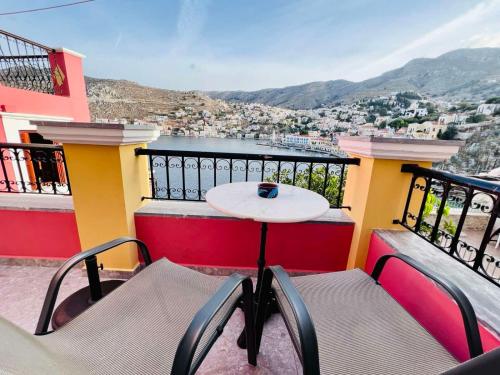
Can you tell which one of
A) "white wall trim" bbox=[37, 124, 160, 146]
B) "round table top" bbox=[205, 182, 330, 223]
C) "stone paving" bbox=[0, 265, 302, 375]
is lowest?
"stone paving" bbox=[0, 265, 302, 375]

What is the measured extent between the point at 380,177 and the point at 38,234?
10.3ft

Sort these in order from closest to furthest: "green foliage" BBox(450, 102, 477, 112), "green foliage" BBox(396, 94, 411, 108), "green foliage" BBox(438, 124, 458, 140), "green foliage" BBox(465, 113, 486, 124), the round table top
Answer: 1. the round table top
2. "green foliage" BBox(438, 124, 458, 140)
3. "green foliage" BBox(396, 94, 411, 108)
4. "green foliage" BBox(465, 113, 486, 124)
5. "green foliage" BBox(450, 102, 477, 112)

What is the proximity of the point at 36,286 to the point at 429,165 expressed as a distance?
3418 millimetres

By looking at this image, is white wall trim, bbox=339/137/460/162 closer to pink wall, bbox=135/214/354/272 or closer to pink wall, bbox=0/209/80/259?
pink wall, bbox=135/214/354/272

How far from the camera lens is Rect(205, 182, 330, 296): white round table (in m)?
1.05

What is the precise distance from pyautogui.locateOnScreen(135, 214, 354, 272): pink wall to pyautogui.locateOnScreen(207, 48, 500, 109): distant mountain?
17.8 ft

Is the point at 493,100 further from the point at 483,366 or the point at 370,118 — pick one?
the point at 483,366

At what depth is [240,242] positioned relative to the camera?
6.46ft

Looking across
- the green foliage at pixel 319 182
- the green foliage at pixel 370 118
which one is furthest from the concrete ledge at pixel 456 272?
the green foliage at pixel 319 182

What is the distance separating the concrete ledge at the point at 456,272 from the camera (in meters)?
0.95

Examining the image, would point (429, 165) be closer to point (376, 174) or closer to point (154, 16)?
point (376, 174)

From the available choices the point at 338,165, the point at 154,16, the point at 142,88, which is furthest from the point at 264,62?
the point at 338,165

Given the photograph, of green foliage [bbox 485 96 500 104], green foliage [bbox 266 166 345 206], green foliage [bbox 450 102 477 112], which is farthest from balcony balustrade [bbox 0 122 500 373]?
green foliage [bbox 485 96 500 104]

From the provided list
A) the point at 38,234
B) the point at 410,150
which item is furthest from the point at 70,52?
the point at 410,150
